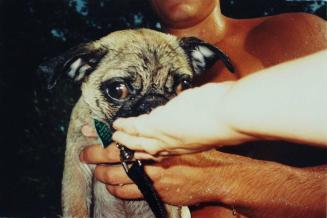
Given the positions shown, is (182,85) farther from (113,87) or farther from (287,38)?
(287,38)

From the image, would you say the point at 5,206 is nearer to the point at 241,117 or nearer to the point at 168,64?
the point at 168,64

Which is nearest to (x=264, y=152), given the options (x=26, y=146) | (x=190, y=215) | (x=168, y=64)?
(x=190, y=215)

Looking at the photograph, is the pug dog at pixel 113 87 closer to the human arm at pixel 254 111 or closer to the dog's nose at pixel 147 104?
the dog's nose at pixel 147 104

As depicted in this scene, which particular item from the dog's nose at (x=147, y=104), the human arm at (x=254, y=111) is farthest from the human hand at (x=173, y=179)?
the human arm at (x=254, y=111)

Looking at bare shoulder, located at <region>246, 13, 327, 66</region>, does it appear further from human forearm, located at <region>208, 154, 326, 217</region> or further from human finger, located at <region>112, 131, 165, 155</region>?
human finger, located at <region>112, 131, 165, 155</region>

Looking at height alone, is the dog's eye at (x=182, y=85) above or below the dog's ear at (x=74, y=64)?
below

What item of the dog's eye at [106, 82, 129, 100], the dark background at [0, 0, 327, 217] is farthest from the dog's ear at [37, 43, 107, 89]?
the dark background at [0, 0, 327, 217]

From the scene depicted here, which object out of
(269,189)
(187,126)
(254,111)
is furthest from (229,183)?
(254,111)
